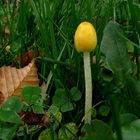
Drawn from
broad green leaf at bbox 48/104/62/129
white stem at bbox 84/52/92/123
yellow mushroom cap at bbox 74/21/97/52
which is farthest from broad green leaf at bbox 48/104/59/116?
yellow mushroom cap at bbox 74/21/97/52

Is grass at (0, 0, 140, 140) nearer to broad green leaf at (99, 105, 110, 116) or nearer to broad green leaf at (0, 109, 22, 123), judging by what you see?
broad green leaf at (99, 105, 110, 116)

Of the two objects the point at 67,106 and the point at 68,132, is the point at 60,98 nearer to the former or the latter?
the point at 67,106

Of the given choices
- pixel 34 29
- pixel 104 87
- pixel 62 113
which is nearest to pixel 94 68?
pixel 104 87

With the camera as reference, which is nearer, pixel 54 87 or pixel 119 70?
pixel 119 70

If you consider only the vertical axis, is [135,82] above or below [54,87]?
above

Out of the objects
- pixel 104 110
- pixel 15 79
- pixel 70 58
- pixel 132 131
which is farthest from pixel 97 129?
pixel 15 79

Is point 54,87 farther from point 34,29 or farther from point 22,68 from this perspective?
point 34,29

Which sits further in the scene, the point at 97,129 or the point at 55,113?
the point at 55,113
